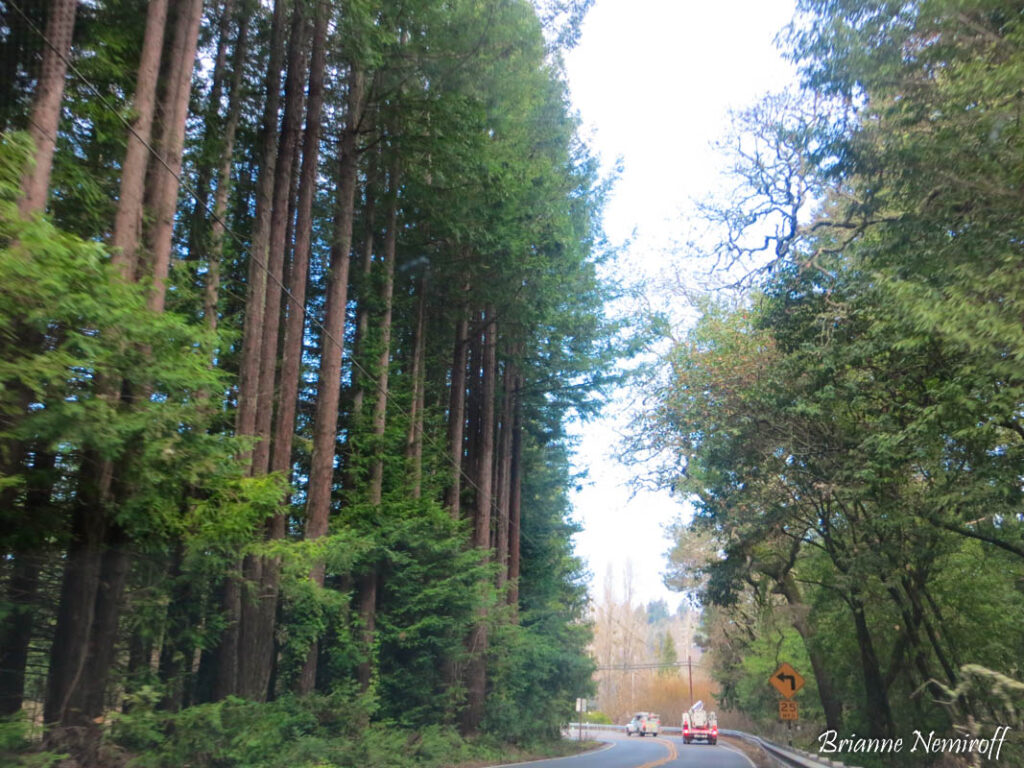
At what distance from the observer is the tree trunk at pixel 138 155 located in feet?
34.2

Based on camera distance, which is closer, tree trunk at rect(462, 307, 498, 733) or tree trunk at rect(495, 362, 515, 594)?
tree trunk at rect(462, 307, 498, 733)

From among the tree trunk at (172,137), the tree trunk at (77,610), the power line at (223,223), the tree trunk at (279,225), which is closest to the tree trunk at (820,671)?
the power line at (223,223)

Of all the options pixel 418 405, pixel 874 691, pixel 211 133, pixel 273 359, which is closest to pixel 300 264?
pixel 273 359

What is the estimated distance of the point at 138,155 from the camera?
10680 millimetres

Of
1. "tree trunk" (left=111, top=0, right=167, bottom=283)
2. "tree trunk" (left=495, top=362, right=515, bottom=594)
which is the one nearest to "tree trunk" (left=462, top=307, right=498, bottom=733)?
"tree trunk" (left=495, top=362, right=515, bottom=594)

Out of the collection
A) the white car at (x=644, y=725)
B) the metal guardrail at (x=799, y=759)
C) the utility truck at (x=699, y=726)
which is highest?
the metal guardrail at (x=799, y=759)

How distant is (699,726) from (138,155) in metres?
45.9

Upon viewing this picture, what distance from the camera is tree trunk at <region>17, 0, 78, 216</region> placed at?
28.2ft

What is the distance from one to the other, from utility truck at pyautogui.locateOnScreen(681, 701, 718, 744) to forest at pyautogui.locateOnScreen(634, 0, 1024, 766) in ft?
70.1

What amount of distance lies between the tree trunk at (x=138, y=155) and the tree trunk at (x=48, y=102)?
99 centimetres

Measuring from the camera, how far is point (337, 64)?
1791 centimetres

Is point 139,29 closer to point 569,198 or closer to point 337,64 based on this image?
point 337,64
